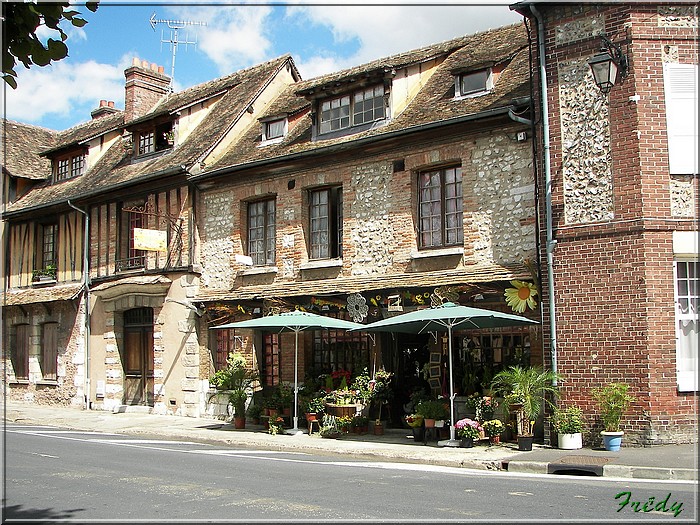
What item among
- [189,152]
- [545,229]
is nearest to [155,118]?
[189,152]

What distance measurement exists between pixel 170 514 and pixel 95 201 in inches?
631

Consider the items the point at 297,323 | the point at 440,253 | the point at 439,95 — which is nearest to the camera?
the point at 297,323

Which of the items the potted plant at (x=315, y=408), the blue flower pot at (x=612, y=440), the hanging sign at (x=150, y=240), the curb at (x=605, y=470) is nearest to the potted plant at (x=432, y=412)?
the potted plant at (x=315, y=408)

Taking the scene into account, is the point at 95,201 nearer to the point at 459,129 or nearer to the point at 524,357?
the point at 459,129

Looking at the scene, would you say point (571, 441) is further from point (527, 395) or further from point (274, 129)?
point (274, 129)

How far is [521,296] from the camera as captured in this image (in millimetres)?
13422

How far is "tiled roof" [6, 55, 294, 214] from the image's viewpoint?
20125mm

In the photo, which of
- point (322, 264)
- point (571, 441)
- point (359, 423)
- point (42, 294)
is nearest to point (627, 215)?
point (571, 441)

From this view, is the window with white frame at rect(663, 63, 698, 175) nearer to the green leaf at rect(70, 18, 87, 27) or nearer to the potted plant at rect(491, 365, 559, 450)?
the potted plant at rect(491, 365, 559, 450)

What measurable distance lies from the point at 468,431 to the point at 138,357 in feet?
36.7

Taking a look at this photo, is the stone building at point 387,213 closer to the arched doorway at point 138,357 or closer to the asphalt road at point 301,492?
the arched doorway at point 138,357

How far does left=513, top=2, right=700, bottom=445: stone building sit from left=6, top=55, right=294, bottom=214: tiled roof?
971 centimetres

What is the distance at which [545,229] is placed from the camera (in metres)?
13.0

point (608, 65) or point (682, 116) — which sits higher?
point (608, 65)
